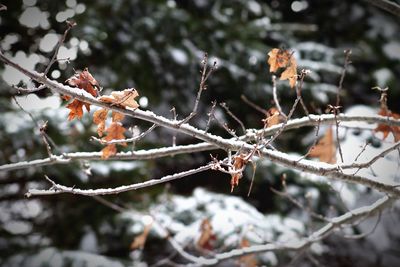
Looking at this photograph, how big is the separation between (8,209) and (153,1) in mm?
2808

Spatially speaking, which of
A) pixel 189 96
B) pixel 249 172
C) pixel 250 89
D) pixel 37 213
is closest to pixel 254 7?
pixel 250 89

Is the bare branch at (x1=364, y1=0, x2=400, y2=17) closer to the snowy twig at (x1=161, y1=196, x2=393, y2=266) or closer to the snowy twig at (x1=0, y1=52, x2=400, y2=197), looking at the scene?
the snowy twig at (x1=0, y1=52, x2=400, y2=197)

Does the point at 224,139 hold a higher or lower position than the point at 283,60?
lower

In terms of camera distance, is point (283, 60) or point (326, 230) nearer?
point (283, 60)

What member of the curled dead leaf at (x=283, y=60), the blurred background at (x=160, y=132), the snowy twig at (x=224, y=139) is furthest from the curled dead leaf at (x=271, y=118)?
the blurred background at (x=160, y=132)

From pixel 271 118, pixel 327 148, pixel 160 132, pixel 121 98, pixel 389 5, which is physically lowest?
pixel 160 132

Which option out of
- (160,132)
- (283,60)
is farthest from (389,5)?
(160,132)

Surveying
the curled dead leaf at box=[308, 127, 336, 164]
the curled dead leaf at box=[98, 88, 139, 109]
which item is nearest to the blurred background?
the curled dead leaf at box=[308, 127, 336, 164]

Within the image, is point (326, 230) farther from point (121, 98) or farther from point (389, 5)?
point (121, 98)

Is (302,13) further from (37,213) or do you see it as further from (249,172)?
(37,213)

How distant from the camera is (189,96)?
4246 mm

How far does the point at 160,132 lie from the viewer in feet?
15.5

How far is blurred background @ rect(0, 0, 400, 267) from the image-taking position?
3131 millimetres

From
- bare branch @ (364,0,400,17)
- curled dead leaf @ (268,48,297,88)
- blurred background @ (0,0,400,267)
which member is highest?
bare branch @ (364,0,400,17)
